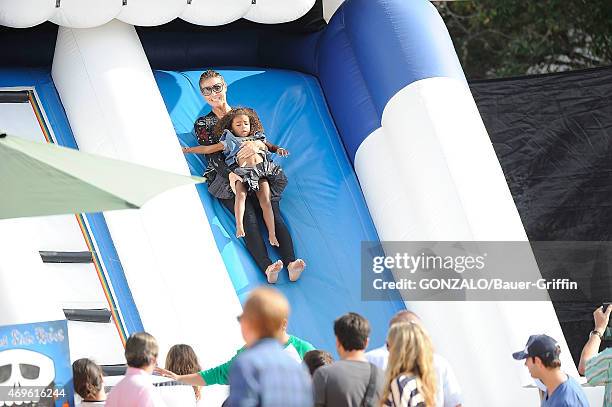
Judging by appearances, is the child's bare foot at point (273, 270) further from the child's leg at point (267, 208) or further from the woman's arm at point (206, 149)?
the woman's arm at point (206, 149)

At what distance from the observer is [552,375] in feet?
13.2

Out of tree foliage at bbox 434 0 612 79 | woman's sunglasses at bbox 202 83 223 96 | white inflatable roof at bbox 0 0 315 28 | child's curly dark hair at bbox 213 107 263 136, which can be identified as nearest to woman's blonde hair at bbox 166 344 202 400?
child's curly dark hair at bbox 213 107 263 136

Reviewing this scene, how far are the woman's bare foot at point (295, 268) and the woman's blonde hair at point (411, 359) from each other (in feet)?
6.65

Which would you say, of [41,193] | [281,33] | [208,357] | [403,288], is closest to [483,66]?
[281,33]

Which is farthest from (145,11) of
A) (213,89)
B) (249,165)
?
(249,165)

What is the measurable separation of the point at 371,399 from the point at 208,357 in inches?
67.4

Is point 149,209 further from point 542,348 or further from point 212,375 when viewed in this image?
point 542,348

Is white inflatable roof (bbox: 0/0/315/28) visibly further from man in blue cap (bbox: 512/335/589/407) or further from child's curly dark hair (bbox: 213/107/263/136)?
man in blue cap (bbox: 512/335/589/407)

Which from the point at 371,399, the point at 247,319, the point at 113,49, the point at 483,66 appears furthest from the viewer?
the point at 483,66

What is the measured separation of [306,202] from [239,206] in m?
0.43

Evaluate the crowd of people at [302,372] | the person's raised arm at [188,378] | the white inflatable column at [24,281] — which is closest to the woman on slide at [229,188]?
the white inflatable column at [24,281]

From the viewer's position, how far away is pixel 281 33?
6.71 metres

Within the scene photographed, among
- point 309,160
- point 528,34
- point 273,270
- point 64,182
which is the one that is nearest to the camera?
point 64,182

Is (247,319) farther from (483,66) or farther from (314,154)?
(483,66)
